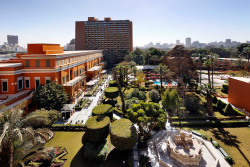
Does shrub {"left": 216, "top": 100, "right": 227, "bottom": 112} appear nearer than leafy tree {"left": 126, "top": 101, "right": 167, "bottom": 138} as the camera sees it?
No

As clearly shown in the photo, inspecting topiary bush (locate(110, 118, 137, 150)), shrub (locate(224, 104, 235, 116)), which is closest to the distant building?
shrub (locate(224, 104, 235, 116))

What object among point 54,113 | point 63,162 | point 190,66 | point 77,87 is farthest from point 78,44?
point 63,162

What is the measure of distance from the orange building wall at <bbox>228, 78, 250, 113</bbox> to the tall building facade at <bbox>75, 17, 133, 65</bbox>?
79394mm

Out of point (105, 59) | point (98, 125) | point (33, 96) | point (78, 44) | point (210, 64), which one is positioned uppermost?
point (78, 44)

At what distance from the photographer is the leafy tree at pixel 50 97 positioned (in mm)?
25406

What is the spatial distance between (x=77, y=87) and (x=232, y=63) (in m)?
81.9

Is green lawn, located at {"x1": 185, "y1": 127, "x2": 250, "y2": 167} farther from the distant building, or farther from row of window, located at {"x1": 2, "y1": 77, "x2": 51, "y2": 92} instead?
row of window, located at {"x1": 2, "y1": 77, "x2": 51, "y2": 92}

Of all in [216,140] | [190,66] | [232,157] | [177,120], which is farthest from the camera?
[190,66]

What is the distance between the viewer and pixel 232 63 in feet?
259

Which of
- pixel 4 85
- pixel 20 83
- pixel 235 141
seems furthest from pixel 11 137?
pixel 235 141

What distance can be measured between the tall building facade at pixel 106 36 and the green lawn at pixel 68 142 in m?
83.5

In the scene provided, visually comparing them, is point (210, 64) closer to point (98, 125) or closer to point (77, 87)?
point (98, 125)

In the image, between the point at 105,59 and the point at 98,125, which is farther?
the point at 105,59

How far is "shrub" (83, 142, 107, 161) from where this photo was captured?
54.6 feet
